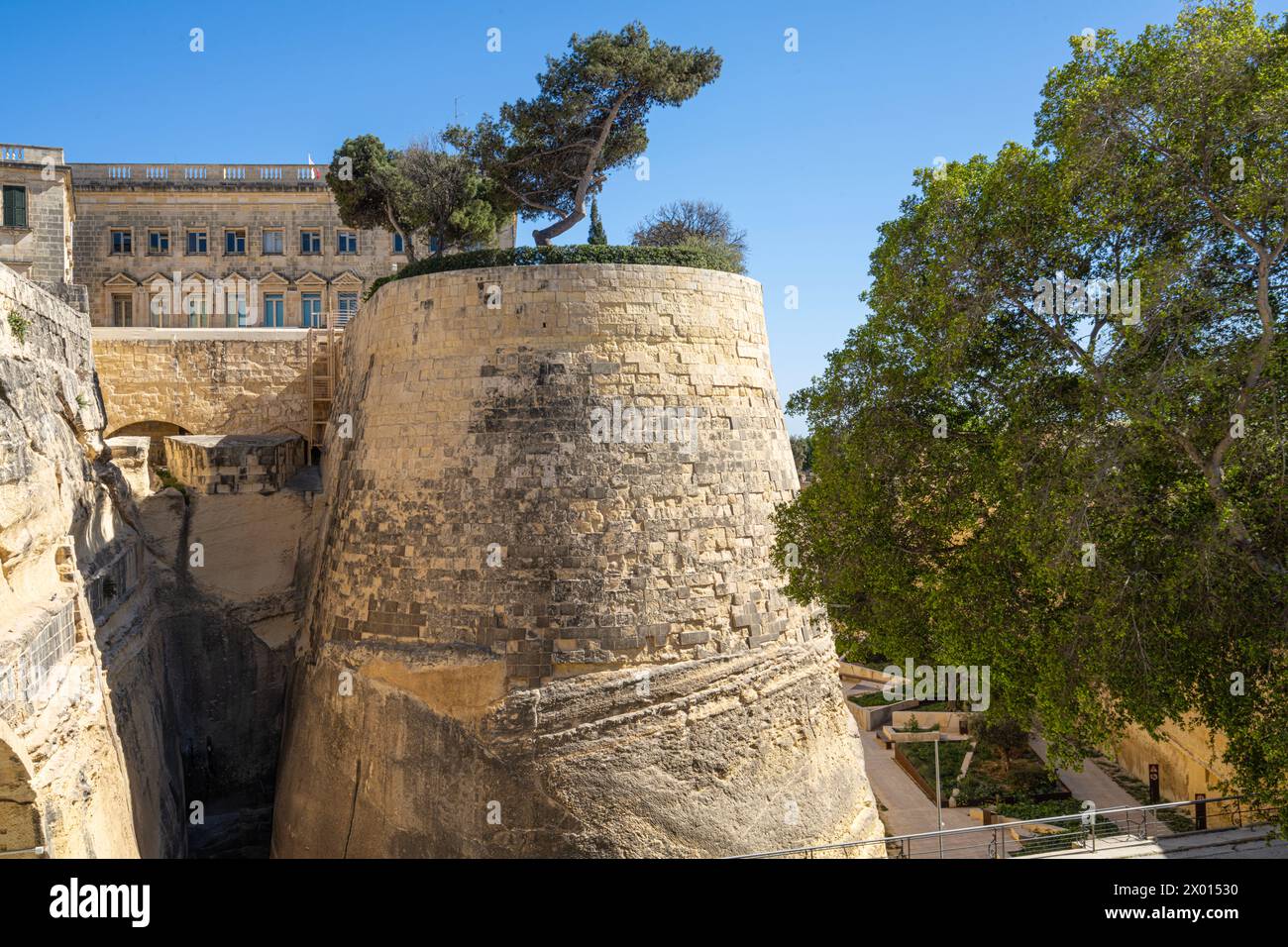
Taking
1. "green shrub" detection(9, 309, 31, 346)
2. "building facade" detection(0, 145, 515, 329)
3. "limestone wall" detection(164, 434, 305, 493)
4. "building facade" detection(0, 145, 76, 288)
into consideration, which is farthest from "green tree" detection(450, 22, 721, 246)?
"building facade" detection(0, 145, 76, 288)

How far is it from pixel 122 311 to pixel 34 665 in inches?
1068

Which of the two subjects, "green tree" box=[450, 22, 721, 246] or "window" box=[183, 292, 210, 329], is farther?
"window" box=[183, 292, 210, 329]

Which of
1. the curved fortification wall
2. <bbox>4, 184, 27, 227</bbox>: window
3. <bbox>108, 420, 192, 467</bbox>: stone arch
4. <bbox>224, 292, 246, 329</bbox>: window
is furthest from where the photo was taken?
<bbox>224, 292, 246, 329</bbox>: window

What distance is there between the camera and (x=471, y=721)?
12664mm

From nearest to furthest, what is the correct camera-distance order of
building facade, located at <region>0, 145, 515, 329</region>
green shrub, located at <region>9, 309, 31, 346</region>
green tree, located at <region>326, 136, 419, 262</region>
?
green shrub, located at <region>9, 309, 31, 346</region> → green tree, located at <region>326, 136, 419, 262</region> → building facade, located at <region>0, 145, 515, 329</region>

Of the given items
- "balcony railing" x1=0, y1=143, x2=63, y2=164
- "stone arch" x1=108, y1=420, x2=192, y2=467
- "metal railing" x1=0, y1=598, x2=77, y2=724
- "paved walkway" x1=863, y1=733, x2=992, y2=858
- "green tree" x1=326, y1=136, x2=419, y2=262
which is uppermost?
"balcony railing" x1=0, y1=143, x2=63, y2=164

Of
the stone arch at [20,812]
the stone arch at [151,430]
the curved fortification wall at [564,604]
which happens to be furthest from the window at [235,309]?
the stone arch at [20,812]

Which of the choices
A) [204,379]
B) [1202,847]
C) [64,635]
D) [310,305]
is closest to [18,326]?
[64,635]

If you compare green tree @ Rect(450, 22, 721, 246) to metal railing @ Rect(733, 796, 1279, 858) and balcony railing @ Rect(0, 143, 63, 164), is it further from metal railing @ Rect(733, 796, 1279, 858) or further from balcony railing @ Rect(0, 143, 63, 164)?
balcony railing @ Rect(0, 143, 63, 164)

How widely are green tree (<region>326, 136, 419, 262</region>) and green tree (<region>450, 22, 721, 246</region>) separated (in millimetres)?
3754

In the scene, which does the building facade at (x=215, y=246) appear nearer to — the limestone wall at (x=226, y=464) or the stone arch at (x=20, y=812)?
the limestone wall at (x=226, y=464)

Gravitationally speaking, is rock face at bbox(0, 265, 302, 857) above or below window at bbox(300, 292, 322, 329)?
below

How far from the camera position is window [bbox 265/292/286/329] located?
32.8m

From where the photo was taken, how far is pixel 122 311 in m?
32.8
